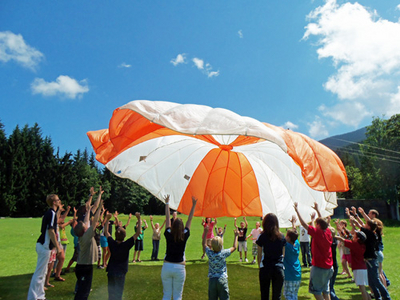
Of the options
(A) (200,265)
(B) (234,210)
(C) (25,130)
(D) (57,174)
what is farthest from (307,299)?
(C) (25,130)

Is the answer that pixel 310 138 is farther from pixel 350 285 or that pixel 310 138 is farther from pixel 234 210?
pixel 350 285

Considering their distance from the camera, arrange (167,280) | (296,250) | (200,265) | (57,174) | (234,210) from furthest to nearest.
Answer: (57,174) < (200,265) < (234,210) < (296,250) < (167,280)

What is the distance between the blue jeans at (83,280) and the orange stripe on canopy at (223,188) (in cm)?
419

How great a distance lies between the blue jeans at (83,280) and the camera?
4645 mm

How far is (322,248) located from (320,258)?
177 mm

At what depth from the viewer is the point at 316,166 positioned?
596cm

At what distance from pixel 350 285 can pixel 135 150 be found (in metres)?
6.74

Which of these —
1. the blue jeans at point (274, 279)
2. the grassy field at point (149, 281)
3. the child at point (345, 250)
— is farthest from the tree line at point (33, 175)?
the blue jeans at point (274, 279)

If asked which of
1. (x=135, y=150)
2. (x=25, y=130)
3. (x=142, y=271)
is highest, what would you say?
(x=25, y=130)

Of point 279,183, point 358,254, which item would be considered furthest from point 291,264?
point 279,183

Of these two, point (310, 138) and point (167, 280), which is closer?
point (167, 280)

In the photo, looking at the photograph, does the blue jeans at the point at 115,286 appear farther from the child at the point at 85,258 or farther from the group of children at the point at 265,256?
the child at the point at 85,258

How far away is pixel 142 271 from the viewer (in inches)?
374

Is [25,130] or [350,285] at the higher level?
[25,130]
